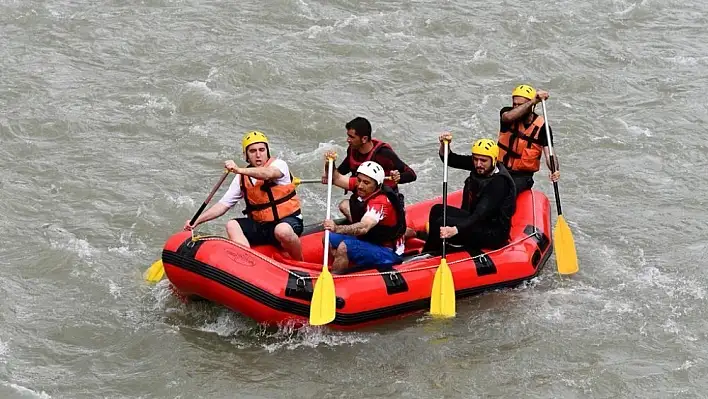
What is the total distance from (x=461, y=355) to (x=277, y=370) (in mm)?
1473

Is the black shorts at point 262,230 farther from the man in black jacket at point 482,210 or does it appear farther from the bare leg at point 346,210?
the man in black jacket at point 482,210

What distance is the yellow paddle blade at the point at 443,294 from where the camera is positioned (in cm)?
868

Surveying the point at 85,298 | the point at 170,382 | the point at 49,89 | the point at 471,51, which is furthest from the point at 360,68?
the point at 170,382

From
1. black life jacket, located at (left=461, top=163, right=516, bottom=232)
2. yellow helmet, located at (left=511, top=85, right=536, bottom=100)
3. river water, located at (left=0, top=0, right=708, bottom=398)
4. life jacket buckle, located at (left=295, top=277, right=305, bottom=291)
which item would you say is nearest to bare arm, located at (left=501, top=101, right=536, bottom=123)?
yellow helmet, located at (left=511, top=85, right=536, bottom=100)

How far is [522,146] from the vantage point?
1029cm

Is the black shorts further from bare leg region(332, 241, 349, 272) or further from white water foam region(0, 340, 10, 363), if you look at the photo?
white water foam region(0, 340, 10, 363)

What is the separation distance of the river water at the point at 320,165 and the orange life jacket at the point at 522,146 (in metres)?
0.94

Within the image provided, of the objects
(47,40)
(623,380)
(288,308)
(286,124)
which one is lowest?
(623,380)

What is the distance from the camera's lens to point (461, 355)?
8672mm

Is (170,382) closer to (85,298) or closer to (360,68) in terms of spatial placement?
(85,298)

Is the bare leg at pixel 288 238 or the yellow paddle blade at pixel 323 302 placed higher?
the bare leg at pixel 288 238

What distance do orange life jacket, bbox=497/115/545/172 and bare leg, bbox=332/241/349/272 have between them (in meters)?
2.33

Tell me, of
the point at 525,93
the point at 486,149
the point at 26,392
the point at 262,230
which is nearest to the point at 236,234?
the point at 262,230

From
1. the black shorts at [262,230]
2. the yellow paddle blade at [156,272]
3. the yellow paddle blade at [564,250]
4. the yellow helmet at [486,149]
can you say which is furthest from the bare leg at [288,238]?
the yellow paddle blade at [564,250]
